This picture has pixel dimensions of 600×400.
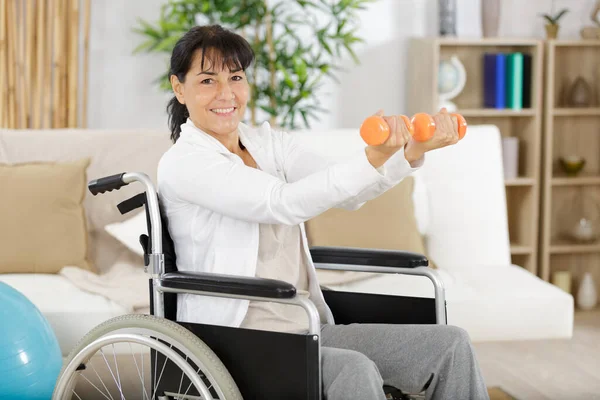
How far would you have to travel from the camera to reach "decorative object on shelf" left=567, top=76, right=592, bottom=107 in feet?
14.4

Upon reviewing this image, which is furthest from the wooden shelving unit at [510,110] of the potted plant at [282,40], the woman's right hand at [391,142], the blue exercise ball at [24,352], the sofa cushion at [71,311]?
the woman's right hand at [391,142]

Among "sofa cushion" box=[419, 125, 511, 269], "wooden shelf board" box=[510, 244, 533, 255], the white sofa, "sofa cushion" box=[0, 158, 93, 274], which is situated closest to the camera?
the white sofa

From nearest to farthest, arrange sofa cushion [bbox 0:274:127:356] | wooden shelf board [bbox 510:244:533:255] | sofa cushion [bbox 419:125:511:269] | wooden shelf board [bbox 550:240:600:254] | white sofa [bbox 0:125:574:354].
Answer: sofa cushion [bbox 0:274:127:356]
white sofa [bbox 0:125:574:354]
sofa cushion [bbox 419:125:511:269]
wooden shelf board [bbox 510:244:533:255]
wooden shelf board [bbox 550:240:600:254]

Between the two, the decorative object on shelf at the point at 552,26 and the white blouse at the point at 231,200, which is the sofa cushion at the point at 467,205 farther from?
the white blouse at the point at 231,200

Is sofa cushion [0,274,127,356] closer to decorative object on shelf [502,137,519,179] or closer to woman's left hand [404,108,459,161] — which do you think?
woman's left hand [404,108,459,161]

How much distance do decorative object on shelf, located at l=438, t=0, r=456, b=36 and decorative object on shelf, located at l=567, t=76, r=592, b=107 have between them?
664 mm

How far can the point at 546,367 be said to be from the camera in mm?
3264

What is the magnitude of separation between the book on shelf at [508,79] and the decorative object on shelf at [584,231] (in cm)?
65

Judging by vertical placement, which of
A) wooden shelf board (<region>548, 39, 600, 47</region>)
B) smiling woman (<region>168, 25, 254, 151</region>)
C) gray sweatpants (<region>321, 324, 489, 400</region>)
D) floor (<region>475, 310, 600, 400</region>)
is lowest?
floor (<region>475, 310, 600, 400</region>)

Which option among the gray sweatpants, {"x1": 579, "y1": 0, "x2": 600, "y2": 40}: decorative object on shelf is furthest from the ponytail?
{"x1": 579, "y1": 0, "x2": 600, "y2": 40}: decorative object on shelf

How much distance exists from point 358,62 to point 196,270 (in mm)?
2722

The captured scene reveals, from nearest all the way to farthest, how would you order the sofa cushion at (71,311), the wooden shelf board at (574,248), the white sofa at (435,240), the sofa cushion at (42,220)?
the sofa cushion at (71,311)
the white sofa at (435,240)
the sofa cushion at (42,220)
the wooden shelf board at (574,248)

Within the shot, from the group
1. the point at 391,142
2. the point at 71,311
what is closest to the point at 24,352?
the point at 71,311

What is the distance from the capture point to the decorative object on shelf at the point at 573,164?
4402 millimetres
